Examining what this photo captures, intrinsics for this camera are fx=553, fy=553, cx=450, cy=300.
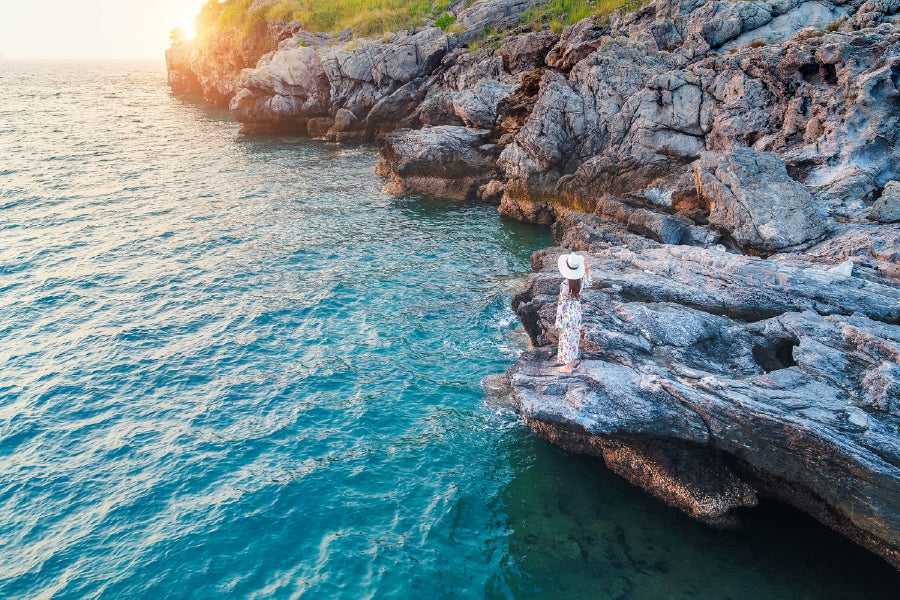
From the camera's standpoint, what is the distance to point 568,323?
16.5m

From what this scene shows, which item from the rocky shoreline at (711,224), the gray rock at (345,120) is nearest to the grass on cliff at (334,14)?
the gray rock at (345,120)

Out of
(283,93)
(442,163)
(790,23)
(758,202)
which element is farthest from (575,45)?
(283,93)

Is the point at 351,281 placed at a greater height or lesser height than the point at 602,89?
lesser

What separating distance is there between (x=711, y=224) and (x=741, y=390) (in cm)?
1452

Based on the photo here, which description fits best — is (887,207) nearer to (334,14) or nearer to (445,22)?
(445,22)

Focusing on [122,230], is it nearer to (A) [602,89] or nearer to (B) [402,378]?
(B) [402,378]

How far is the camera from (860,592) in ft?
42.8

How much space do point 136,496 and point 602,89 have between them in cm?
3512

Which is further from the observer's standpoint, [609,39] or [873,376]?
[609,39]

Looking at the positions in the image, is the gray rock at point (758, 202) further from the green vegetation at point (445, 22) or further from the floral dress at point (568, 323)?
the green vegetation at point (445, 22)

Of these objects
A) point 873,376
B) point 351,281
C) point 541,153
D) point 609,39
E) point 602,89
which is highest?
point 609,39

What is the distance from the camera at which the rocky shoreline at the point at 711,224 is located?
13828 mm

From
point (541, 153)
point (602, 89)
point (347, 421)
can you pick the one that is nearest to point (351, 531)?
point (347, 421)

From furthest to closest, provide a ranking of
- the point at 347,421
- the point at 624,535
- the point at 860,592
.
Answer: the point at 347,421, the point at 624,535, the point at 860,592
